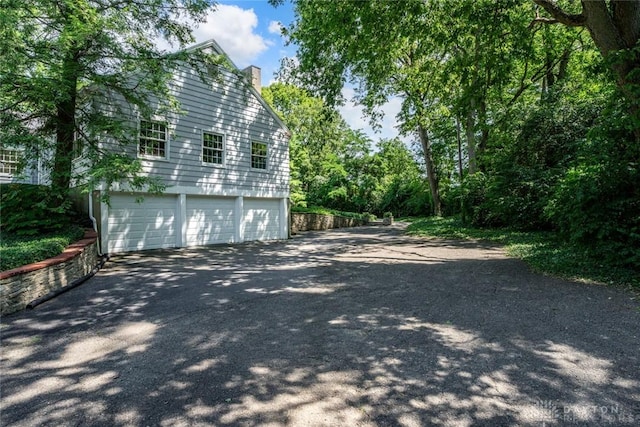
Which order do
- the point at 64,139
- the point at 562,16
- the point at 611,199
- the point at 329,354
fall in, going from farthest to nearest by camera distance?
the point at 64,139, the point at 562,16, the point at 611,199, the point at 329,354

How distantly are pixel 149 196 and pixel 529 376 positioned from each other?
34.6 ft

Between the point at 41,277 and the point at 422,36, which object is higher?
the point at 422,36

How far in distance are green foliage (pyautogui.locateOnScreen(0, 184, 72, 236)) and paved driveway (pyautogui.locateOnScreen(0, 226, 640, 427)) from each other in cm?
284

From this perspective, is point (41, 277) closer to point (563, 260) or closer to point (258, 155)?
point (258, 155)

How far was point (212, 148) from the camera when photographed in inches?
462

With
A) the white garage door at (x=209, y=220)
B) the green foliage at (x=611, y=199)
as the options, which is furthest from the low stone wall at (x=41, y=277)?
the green foliage at (x=611, y=199)

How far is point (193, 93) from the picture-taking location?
1127 centimetres

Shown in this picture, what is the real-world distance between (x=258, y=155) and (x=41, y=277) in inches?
349

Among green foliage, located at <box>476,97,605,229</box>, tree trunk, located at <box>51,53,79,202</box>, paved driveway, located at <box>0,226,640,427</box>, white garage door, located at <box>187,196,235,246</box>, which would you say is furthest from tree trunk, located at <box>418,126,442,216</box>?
tree trunk, located at <box>51,53,79,202</box>

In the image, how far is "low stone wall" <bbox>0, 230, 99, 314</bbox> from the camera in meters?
4.61

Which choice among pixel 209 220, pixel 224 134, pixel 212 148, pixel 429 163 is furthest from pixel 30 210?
pixel 429 163

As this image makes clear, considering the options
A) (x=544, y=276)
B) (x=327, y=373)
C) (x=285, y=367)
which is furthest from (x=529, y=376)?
(x=544, y=276)

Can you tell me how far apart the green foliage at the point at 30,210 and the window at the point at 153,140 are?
108 inches

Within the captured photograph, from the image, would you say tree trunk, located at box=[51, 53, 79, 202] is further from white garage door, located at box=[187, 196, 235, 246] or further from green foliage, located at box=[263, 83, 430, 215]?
green foliage, located at box=[263, 83, 430, 215]
